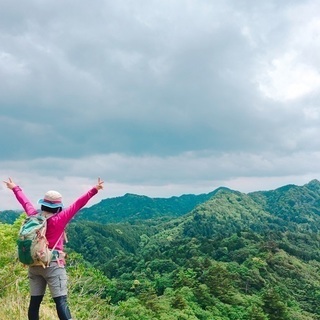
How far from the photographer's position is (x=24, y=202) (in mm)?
5062

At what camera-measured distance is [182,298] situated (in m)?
33.7

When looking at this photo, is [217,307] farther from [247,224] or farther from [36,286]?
[247,224]

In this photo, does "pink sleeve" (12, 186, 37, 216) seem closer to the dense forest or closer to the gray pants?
the gray pants

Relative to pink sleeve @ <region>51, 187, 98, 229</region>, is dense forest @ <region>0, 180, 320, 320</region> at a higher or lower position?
lower

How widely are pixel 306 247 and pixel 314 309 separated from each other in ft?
135

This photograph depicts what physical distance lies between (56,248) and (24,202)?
2.47ft

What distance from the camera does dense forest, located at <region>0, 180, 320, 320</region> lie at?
1177 cm

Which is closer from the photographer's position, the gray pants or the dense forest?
the gray pants

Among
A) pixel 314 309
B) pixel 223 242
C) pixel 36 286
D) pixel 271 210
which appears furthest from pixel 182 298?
pixel 271 210

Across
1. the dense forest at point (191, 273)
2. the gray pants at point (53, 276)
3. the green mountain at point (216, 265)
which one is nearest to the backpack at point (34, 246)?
the gray pants at point (53, 276)

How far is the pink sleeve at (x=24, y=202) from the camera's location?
193 inches

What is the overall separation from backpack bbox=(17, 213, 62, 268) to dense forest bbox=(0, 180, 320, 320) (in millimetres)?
2011

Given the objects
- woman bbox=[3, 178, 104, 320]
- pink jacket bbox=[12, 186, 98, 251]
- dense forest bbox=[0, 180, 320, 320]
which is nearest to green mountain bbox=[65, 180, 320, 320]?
dense forest bbox=[0, 180, 320, 320]

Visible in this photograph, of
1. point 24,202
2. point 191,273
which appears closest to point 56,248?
point 24,202
